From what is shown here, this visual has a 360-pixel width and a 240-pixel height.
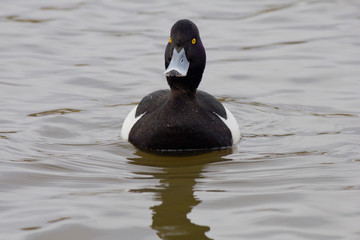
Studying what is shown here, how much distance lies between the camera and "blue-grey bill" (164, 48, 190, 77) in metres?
6.94

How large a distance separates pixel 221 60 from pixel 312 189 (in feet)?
18.0

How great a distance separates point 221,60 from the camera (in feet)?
37.4

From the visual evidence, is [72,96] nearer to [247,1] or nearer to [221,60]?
[221,60]

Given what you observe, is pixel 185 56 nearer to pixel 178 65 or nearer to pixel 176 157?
pixel 178 65

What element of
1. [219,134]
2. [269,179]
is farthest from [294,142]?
[269,179]

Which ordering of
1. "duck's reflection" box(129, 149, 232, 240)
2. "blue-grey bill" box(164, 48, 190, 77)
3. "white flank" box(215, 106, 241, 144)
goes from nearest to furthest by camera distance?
"duck's reflection" box(129, 149, 232, 240) → "blue-grey bill" box(164, 48, 190, 77) → "white flank" box(215, 106, 241, 144)

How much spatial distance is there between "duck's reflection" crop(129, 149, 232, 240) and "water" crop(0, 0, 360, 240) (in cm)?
2

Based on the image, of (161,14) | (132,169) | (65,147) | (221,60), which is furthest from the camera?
(161,14)

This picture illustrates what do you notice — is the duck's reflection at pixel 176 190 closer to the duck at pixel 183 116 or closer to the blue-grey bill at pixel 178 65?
the duck at pixel 183 116

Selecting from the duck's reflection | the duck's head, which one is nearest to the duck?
the duck's head

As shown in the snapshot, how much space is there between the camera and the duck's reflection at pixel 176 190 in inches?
205

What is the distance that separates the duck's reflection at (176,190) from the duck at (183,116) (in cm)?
15

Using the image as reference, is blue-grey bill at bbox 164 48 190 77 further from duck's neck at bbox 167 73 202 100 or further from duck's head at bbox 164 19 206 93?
duck's neck at bbox 167 73 202 100

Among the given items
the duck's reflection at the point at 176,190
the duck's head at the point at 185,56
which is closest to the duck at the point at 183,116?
the duck's head at the point at 185,56
